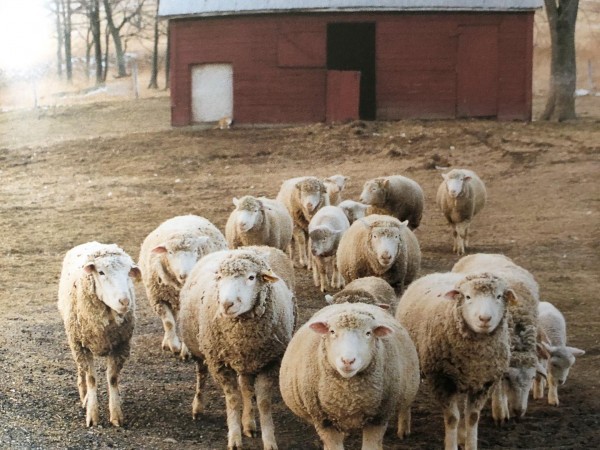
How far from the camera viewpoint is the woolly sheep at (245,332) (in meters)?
8.00

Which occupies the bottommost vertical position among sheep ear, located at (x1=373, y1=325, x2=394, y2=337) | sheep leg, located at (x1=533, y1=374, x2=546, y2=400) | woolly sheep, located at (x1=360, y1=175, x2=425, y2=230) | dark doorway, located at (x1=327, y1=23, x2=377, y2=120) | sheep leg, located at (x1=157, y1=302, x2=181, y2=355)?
sheep leg, located at (x1=533, y1=374, x2=546, y2=400)

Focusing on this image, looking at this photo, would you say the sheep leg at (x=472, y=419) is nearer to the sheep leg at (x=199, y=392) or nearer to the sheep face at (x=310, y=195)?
the sheep leg at (x=199, y=392)

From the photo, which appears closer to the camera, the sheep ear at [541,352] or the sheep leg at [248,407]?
the sheep leg at [248,407]

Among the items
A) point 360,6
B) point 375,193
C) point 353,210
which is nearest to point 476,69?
point 360,6

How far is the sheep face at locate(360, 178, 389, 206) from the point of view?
15.7 meters

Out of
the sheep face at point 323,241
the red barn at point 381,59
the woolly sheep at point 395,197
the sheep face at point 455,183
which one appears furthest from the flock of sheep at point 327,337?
the red barn at point 381,59

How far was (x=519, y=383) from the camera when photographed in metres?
8.85

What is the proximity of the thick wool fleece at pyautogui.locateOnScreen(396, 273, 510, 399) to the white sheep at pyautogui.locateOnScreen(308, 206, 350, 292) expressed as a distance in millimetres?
4743

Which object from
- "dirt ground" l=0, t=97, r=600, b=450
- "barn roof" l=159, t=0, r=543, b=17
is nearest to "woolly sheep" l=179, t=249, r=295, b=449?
"dirt ground" l=0, t=97, r=600, b=450

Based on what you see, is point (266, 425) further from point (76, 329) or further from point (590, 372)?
point (590, 372)

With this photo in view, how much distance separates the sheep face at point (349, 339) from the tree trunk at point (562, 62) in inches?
841

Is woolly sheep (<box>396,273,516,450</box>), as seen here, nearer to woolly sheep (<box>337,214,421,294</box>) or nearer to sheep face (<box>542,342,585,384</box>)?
sheep face (<box>542,342,585,384</box>)

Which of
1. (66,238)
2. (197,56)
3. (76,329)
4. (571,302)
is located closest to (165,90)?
(197,56)

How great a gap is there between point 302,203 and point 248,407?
697cm
